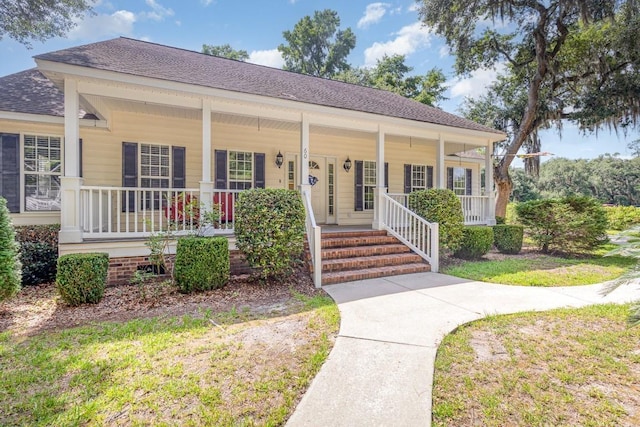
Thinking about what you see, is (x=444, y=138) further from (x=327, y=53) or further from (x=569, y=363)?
(x=327, y=53)

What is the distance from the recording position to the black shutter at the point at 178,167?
26.8 ft

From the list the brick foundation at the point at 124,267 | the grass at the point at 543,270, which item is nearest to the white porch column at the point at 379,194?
the grass at the point at 543,270

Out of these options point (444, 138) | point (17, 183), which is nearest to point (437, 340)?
point (444, 138)

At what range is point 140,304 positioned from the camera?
478cm

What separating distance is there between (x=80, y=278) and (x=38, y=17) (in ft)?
29.4

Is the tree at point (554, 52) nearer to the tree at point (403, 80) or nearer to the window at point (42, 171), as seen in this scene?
the tree at point (403, 80)

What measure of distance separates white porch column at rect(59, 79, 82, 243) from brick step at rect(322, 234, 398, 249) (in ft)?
14.9

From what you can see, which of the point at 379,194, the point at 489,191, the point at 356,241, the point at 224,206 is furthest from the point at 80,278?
the point at 489,191

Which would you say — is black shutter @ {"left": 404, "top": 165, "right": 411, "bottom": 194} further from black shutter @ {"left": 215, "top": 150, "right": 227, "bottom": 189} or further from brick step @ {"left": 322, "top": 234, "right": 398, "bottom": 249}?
black shutter @ {"left": 215, "top": 150, "right": 227, "bottom": 189}

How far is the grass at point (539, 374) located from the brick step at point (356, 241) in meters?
3.49

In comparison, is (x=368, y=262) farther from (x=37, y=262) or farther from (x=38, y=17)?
(x=38, y=17)

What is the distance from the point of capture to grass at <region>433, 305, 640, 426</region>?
230cm

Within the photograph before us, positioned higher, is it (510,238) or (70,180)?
(70,180)

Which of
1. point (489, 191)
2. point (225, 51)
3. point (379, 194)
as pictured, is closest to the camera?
point (379, 194)
